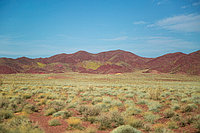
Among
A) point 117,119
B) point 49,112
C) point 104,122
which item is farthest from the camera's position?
point 49,112

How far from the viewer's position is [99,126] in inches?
242

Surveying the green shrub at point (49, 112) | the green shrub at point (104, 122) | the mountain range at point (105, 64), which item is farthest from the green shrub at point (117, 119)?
the mountain range at point (105, 64)

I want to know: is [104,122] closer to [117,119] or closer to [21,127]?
[117,119]

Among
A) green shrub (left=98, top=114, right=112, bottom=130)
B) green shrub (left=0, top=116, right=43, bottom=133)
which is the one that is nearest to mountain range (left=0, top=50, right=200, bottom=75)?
green shrub (left=98, top=114, right=112, bottom=130)

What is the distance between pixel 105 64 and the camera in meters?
114

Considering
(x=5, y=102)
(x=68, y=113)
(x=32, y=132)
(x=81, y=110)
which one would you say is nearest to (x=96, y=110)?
(x=81, y=110)

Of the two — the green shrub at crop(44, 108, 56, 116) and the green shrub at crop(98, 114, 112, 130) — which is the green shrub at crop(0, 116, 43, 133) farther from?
the green shrub at crop(98, 114, 112, 130)

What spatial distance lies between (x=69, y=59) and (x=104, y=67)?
129 feet

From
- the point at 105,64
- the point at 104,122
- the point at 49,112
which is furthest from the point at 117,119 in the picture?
the point at 105,64

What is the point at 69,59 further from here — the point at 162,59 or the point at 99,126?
the point at 99,126

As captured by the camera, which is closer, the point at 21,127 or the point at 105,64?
the point at 21,127

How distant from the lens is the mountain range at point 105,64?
82.8 m

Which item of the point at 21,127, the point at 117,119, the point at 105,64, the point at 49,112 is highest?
the point at 105,64

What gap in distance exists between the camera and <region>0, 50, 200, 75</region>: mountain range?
272ft
